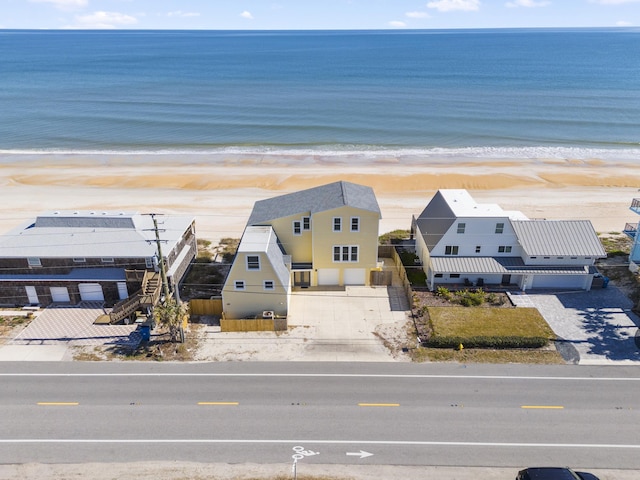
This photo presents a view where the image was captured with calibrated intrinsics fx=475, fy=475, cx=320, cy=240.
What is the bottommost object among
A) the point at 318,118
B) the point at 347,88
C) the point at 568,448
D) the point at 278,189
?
the point at 568,448

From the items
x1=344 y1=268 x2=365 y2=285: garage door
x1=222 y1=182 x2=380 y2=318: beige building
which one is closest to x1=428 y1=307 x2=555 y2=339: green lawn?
x1=344 y1=268 x2=365 y2=285: garage door

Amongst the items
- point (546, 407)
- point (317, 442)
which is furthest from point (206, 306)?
point (546, 407)

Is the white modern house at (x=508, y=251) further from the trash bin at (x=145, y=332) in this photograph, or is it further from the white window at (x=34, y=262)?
the white window at (x=34, y=262)

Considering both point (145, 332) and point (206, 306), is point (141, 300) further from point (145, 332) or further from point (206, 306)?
point (206, 306)

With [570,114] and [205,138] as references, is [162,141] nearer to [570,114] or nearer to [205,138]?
[205,138]

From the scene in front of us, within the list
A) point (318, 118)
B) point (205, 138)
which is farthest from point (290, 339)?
point (318, 118)

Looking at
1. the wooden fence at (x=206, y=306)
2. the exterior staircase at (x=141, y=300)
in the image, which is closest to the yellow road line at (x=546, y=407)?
the wooden fence at (x=206, y=306)
